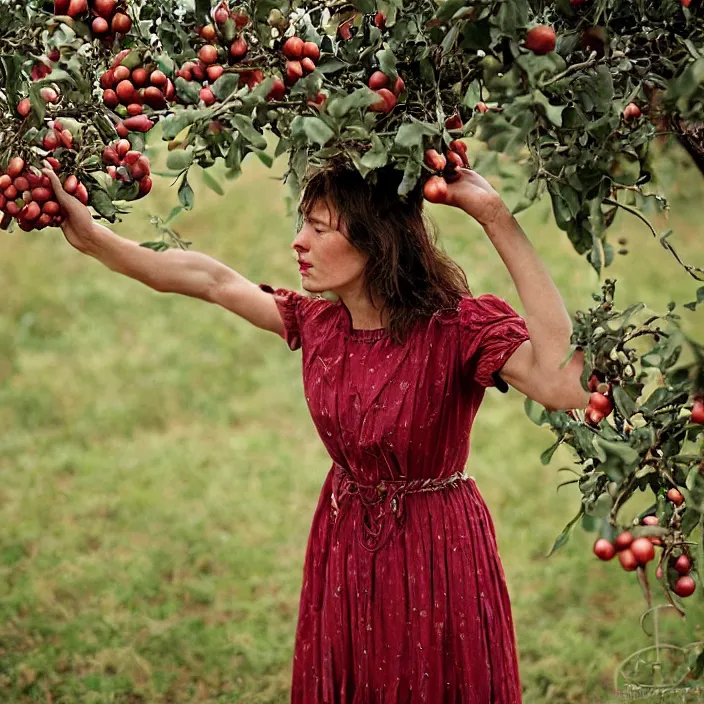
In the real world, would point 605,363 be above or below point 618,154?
below

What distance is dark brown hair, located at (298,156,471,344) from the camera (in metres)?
1.88

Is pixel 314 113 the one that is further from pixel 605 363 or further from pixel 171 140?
pixel 605 363

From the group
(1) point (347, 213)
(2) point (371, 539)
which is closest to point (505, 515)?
(2) point (371, 539)

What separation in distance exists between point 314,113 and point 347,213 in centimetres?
38

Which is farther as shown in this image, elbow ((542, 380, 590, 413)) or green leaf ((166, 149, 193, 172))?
elbow ((542, 380, 590, 413))

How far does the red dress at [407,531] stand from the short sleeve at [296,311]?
92 millimetres

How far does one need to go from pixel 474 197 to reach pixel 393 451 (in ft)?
1.96

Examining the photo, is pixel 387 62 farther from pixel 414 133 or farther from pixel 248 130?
pixel 248 130

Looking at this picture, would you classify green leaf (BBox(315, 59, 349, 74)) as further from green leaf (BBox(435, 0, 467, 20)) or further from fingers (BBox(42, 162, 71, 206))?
Result: fingers (BBox(42, 162, 71, 206))

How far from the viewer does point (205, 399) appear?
5.79 metres

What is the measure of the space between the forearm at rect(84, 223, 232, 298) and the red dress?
35 centimetres

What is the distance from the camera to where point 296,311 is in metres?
2.24

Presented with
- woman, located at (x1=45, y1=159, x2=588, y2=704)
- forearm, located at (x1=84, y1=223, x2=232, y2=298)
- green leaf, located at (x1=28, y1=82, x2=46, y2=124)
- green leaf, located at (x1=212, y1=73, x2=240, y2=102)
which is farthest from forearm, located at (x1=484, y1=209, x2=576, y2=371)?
forearm, located at (x1=84, y1=223, x2=232, y2=298)

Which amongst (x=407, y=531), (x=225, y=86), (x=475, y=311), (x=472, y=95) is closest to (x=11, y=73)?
(x=225, y=86)
